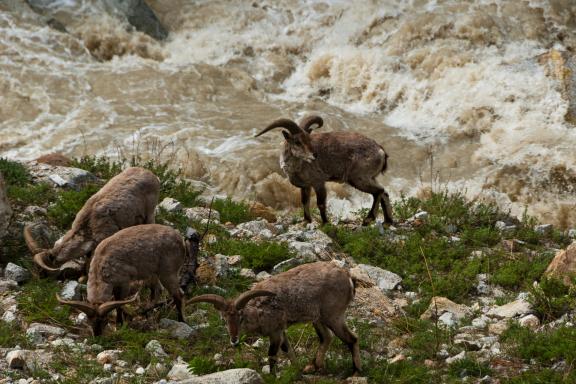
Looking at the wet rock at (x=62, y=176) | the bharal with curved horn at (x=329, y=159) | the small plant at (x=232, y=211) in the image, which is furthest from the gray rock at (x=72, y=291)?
the bharal with curved horn at (x=329, y=159)

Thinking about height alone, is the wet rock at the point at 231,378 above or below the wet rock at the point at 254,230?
above

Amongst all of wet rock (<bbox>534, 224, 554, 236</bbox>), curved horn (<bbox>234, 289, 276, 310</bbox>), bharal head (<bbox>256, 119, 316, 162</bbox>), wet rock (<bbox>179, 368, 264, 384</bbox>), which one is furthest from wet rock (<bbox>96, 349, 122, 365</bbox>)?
wet rock (<bbox>534, 224, 554, 236</bbox>)

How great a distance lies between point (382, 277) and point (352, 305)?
3.73 ft

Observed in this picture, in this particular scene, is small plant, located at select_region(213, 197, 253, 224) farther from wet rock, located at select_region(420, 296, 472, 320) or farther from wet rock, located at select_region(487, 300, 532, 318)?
wet rock, located at select_region(487, 300, 532, 318)

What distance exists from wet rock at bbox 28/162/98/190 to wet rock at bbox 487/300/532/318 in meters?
6.58

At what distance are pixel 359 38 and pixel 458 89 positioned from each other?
5.35 metres

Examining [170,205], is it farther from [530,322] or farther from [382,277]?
[530,322]

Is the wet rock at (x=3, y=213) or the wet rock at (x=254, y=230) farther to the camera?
the wet rock at (x=254, y=230)

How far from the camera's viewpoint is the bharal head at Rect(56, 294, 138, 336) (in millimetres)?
8648

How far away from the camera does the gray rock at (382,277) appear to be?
1120cm

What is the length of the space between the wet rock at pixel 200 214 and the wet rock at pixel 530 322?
516cm

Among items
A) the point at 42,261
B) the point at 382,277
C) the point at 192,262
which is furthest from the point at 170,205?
the point at 382,277

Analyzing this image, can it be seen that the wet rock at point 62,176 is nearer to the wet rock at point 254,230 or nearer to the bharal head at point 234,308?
the wet rock at point 254,230

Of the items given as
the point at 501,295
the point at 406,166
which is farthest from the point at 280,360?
the point at 406,166
